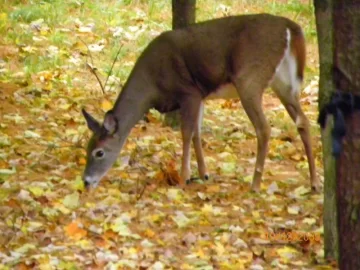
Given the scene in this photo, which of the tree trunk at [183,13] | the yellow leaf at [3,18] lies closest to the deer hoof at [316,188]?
the tree trunk at [183,13]

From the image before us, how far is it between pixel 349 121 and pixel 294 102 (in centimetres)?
440

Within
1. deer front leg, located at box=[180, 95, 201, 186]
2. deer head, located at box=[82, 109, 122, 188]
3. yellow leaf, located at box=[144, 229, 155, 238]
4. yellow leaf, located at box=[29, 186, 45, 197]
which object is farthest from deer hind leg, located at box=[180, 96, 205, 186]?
yellow leaf, located at box=[144, 229, 155, 238]

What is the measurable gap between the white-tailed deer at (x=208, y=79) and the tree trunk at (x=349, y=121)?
383 cm

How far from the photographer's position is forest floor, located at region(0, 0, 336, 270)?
234 inches

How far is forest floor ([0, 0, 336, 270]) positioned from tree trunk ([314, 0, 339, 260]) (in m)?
0.20

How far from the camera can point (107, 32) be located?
1365 centimetres

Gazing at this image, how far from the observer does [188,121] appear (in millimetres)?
7898

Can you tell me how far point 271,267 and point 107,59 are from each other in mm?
7282

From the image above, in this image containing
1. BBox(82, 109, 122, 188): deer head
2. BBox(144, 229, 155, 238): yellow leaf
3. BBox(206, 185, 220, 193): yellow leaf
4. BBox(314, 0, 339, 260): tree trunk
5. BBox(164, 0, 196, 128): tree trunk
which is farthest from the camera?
BBox(164, 0, 196, 128): tree trunk

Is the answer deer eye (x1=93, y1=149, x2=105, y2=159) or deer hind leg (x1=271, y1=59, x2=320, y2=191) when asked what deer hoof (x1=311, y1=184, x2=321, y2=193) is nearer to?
deer hind leg (x1=271, y1=59, x2=320, y2=191)

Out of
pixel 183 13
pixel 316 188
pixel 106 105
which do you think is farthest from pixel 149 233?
pixel 106 105

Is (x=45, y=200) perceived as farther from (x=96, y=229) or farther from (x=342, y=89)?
(x=342, y=89)

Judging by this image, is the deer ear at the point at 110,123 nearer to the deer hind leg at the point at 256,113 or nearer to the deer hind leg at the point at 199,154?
the deer hind leg at the point at 199,154

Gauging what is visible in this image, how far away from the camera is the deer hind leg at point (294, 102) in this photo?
766cm
